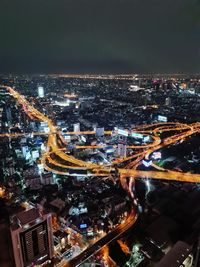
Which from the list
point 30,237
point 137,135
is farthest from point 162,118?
point 30,237

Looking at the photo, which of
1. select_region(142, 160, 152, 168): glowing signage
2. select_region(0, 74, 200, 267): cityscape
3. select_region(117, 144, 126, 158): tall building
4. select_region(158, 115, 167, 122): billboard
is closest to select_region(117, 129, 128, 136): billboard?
select_region(0, 74, 200, 267): cityscape

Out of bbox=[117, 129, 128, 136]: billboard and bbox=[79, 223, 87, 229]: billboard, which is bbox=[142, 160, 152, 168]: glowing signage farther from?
bbox=[79, 223, 87, 229]: billboard

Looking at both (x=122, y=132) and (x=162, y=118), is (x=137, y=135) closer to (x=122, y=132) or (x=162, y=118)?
(x=122, y=132)

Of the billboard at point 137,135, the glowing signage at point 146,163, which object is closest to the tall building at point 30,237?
the glowing signage at point 146,163

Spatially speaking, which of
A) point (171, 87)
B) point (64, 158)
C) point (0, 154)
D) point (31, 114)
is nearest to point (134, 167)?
point (64, 158)

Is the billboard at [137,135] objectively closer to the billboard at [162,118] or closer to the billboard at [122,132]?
the billboard at [122,132]
